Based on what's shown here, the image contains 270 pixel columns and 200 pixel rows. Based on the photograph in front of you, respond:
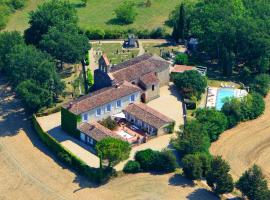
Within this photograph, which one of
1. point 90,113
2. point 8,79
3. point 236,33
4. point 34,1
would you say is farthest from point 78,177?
point 34,1

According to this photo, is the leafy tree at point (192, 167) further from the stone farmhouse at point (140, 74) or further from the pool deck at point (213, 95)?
the stone farmhouse at point (140, 74)

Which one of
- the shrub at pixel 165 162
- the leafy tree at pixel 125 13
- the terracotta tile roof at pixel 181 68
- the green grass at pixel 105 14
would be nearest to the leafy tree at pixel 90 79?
the terracotta tile roof at pixel 181 68

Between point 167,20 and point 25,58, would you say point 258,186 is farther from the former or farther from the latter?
point 167,20

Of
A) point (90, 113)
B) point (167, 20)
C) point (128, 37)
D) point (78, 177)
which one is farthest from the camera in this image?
point (167, 20)

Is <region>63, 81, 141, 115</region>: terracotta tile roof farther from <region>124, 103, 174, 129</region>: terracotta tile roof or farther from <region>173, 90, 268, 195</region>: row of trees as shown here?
<region>173, 90, 268, 195</region>: row of trees

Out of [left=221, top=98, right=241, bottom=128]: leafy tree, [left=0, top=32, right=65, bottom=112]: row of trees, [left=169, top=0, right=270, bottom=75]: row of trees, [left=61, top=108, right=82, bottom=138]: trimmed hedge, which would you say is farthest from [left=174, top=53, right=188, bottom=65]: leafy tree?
[left=61, top=108, right=82, bottom=138]: trimmed hedge

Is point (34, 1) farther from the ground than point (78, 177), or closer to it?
farther from the ground
